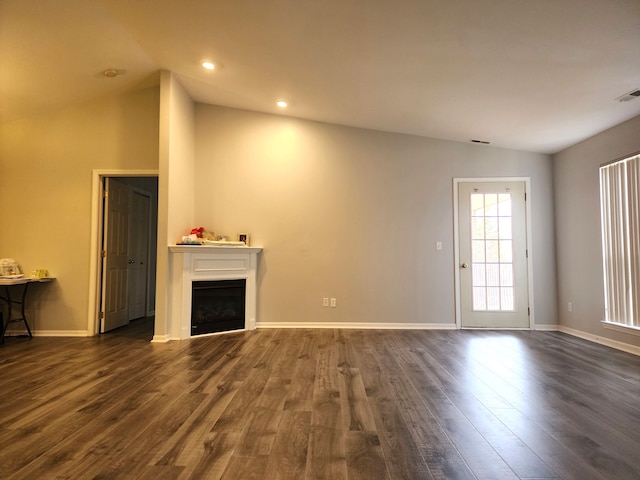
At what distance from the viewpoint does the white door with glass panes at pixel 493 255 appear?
4.52 meters

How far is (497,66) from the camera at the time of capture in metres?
2.80

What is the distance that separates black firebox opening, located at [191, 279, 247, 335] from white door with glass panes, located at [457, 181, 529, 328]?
10.4ft

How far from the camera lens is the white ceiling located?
235cm

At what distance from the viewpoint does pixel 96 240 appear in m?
4.27

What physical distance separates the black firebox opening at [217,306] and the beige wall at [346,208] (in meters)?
0.34

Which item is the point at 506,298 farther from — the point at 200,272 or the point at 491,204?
the point at 200,272

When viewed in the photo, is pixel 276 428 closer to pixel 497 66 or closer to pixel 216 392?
pixel 216 392

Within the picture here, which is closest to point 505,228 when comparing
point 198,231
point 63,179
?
point 198,231

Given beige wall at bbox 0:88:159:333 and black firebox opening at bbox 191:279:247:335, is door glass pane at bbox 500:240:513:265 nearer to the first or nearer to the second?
black firebox opening at bbox 191:279:247:335

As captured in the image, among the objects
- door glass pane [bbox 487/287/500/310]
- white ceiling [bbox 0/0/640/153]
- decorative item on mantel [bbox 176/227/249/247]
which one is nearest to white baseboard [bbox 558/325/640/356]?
door glass pane [bbox 487/287/500/310]

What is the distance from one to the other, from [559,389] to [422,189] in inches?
117

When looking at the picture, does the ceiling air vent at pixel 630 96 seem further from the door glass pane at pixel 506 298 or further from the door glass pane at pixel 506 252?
Result: the door glass pane at pixel 506 298

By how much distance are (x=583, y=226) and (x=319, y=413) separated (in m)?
4.16

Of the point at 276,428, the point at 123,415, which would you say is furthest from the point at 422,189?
the point at 123,415
